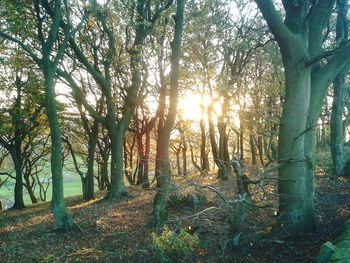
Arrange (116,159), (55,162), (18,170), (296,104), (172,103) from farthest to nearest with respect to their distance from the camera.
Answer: (18,170)
(116,159)
(55,162)
(172,103)
(296,104)

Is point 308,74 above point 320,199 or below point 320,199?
above

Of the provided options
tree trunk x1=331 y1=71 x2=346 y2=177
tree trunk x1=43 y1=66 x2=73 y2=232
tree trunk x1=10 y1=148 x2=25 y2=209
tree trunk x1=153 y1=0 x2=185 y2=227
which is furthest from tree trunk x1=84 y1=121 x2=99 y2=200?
tree trunk x1=331 y1=71 x2=346 y2=177

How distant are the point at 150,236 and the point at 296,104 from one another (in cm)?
617

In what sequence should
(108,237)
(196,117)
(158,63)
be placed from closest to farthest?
(108,237) → (158,63) → (196,117)

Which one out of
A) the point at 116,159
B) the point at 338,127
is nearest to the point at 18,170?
the point at 116,159

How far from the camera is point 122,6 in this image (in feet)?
64.4

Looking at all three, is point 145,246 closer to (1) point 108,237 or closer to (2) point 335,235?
(1) point 108,237

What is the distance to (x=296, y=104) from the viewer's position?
906 cm

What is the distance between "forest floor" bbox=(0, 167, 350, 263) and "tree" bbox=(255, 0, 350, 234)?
0.50 meters

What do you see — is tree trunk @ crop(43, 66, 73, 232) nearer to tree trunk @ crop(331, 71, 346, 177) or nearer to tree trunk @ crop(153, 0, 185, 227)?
tree trunk @ crop(153, 0, 185, 227)

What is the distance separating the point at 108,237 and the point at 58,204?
2455mm

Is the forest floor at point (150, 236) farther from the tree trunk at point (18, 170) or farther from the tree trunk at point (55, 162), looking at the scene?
the tree trunk at point (18, 170)

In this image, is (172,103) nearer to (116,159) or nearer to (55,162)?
(55,162)

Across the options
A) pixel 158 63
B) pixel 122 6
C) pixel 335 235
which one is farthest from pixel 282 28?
pixel 158 63
